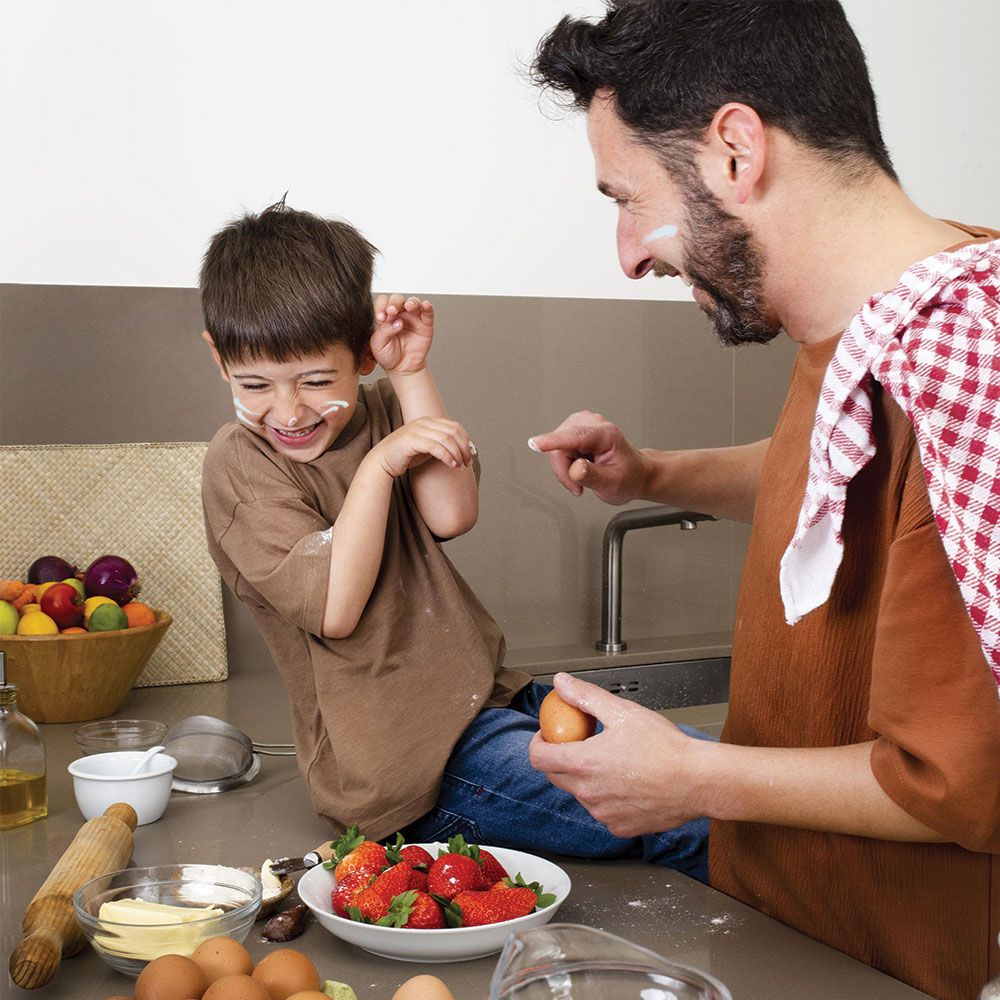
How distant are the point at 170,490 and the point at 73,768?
2.36ft

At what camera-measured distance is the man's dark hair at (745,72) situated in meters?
0.93

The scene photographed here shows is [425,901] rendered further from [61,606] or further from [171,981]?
[61,606]

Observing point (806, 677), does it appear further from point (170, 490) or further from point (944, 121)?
point (944, 121)

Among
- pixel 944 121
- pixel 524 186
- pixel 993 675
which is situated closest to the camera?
pixel 993 675

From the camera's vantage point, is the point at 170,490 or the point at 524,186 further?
the point at 524,186

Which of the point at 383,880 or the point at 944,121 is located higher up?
the point at 944,121

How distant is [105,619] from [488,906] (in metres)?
0.96

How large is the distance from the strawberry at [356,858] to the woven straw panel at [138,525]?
1.02 m

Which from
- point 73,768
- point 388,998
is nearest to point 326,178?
point 73,768

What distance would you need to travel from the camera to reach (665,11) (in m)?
0.96

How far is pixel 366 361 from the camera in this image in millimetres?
1283

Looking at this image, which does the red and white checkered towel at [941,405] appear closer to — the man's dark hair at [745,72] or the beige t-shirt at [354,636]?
the man's dark hair at [745,72]

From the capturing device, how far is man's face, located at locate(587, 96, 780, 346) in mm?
997

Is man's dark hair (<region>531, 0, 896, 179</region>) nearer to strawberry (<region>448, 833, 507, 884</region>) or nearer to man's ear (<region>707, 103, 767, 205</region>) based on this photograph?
man's ear (<region>707, 103, 767, 205</region>)
